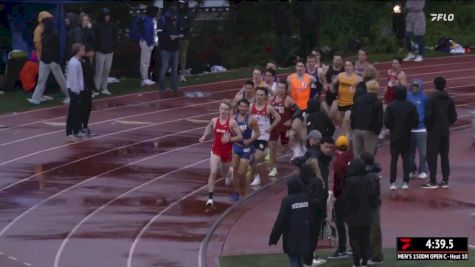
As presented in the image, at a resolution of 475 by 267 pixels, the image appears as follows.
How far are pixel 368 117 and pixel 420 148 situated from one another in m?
1.34

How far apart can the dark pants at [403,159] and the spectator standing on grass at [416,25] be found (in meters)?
13.4

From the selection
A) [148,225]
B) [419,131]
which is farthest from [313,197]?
[419,131]

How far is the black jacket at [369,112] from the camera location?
19844 mm

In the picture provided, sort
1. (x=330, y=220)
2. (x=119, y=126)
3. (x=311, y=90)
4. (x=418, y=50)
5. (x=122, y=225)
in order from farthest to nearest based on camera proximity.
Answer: (x=418, y=50) → (x=119, y=126) → (x=311, y=90) → (x=122, y=225) → (x=330, y=220)

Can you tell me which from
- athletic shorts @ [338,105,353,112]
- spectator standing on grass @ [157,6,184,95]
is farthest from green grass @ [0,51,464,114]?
athletic shorts @ [338,105,353,112]

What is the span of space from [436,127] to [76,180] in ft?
19.3

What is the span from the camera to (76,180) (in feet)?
68.6

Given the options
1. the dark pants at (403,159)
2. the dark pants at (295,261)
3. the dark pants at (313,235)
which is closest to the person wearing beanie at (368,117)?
the dark pants at (403,159)

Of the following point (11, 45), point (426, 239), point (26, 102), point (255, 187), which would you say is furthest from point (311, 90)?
point (11, 45)

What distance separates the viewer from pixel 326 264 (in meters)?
15.9

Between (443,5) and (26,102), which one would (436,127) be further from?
(443,5)

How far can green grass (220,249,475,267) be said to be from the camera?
1559cm

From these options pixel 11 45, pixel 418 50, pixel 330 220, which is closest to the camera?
pixel 330 220

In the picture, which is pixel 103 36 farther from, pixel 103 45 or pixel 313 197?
pixel 313 197
